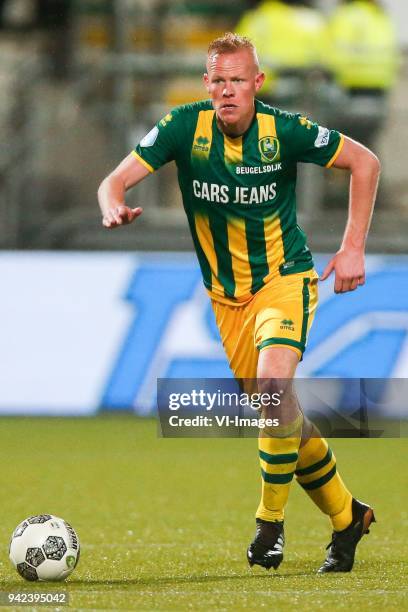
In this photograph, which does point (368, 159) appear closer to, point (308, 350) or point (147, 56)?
point (308, 350)

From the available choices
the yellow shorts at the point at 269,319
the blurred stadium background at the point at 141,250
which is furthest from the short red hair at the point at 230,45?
the blurred stadium background at the point at 141,250

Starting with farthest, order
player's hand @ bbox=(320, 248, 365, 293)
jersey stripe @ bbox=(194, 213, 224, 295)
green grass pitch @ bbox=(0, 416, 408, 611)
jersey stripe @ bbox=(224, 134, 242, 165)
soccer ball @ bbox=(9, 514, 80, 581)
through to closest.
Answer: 1. jersey stripe @ bbox=(194, 213, 224, 295)
2. jersey stripe @ bbox=(224, 134, 242, 165)
3. player's hand @ bbox=(320, 248, 365, 293)
4. soccer ball @ bbox=(9, 514, 80, 581)
5. green grass pitch @ bbox=(0, 416, 408, 611)

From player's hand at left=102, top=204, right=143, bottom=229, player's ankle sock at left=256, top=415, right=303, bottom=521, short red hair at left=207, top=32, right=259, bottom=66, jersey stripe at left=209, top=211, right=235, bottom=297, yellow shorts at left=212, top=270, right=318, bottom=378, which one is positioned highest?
short red hair at left=207, top=32, right=259, bottom=66

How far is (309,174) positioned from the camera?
41.1ft

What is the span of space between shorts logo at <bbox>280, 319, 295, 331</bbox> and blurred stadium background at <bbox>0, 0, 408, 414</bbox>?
6.04 metres

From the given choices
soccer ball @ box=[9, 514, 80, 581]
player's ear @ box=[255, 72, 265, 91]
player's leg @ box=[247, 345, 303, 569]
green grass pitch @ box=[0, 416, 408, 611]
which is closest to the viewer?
green grass pitch @ box=[0, 416, 408, 611]

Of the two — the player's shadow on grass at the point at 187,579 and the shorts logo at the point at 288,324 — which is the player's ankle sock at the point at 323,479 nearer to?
the player's shadow on grass at the point at 187,579

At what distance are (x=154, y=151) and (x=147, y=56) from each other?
8018mm

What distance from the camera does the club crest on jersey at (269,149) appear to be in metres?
5.61

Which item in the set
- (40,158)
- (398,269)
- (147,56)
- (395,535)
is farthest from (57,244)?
(395,535)

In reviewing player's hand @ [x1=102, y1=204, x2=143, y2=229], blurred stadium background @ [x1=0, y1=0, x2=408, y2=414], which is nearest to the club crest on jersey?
player's hand @ [x1=102, y1=204, x2=143, y2=229]

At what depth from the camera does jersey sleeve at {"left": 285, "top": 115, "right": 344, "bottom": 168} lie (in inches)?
220

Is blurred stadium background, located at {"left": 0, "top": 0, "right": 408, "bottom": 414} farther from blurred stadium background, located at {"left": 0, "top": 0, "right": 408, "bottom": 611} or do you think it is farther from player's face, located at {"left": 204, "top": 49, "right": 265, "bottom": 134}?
player's face, located at {"left": 204, "top": 49, "right": 265, "bottom": 134}

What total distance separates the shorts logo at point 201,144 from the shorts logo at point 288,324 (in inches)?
30.7
